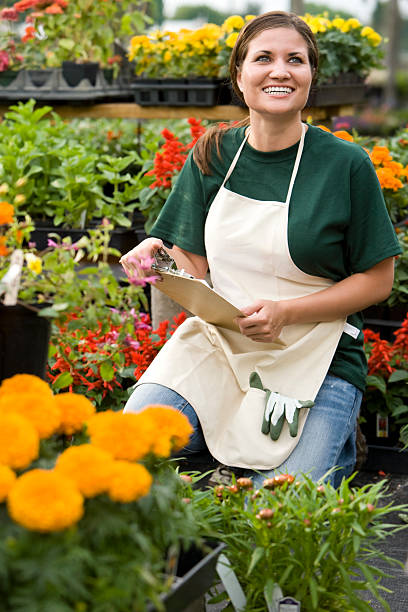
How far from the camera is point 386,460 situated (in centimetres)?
264

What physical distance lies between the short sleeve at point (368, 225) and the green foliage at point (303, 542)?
26.4 inches

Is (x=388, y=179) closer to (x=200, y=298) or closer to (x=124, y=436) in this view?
(x=200, y=298)

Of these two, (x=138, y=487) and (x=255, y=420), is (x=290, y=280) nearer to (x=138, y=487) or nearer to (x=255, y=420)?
(x=255, y=420)

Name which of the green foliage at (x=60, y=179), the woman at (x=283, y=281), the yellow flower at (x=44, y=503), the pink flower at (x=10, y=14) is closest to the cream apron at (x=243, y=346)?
the woman at (x=283, y=281)

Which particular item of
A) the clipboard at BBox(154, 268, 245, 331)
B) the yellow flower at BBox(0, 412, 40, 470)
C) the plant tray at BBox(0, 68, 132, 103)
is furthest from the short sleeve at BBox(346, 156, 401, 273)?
the plant tray at BBox(0, 68, 132, 103)

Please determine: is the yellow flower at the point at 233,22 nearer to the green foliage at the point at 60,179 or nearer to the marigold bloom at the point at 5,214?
the green foliage at the point at 60,179

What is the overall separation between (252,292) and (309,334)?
0.55 ft

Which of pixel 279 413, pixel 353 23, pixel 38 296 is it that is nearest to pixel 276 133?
pixel 279 413

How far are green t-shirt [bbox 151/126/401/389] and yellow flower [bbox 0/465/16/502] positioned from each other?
1.05 m

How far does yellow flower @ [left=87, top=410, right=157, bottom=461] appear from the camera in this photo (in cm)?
100

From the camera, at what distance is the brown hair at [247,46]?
1.85 metres

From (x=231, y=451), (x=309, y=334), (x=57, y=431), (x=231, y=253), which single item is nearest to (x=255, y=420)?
(x=231, y=451)

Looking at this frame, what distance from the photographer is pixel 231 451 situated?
69.4 inches

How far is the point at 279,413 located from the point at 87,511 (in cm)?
84
